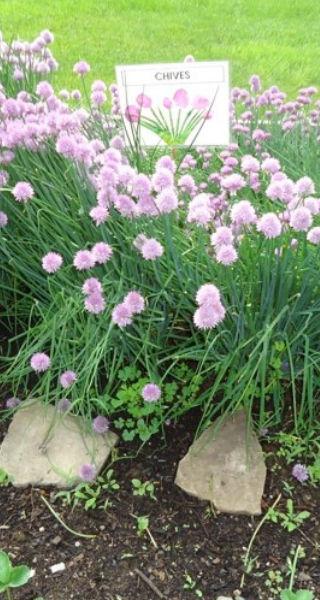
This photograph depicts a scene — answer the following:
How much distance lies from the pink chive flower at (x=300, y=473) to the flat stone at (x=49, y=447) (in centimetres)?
49

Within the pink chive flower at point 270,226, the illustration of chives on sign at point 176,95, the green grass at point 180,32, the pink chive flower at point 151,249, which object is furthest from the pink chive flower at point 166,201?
the green grass at point 180,32

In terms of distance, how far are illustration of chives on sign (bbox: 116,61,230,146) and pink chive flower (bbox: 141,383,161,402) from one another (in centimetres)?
100

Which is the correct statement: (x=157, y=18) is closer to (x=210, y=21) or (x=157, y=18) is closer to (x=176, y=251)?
(x=210, y=21)

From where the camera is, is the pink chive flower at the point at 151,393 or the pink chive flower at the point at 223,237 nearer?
the pink chive flower at the point at 223,237

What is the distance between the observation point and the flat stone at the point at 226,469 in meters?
1.76

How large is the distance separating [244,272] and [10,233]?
2.44 ft

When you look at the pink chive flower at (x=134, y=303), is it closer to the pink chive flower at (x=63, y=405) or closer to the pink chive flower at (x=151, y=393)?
the pink chive flower at (x=151, y=393)

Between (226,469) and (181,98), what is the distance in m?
1.33

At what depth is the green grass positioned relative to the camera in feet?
16.6

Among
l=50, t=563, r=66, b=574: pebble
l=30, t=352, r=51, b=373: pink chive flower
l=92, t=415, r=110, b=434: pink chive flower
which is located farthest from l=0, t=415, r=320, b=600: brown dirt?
l=30, t=352, r=51, b=373: pink chive flower

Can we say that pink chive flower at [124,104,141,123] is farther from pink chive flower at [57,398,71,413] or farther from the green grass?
the green grass

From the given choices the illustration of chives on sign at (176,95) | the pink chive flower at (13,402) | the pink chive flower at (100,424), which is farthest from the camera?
the illustration of chives on sign at (176,95)

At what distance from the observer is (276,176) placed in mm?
1734

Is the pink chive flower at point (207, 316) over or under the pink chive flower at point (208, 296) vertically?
under
